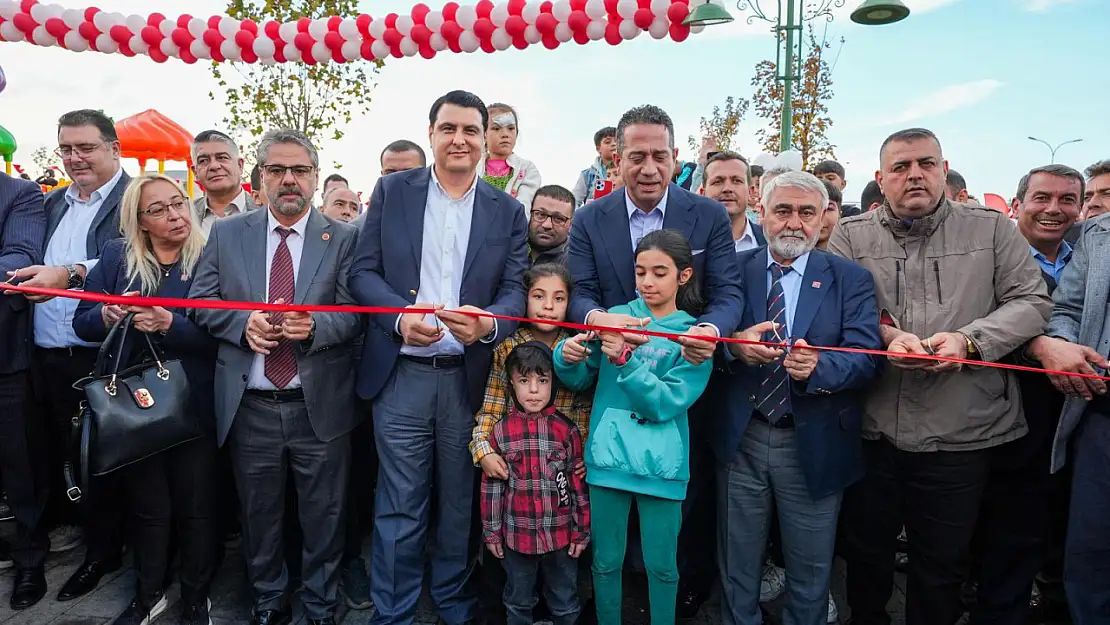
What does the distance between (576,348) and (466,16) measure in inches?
Result: 177

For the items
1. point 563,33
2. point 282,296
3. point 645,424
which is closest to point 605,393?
point 645,424

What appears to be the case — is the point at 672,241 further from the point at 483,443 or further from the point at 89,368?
the point at 89,368

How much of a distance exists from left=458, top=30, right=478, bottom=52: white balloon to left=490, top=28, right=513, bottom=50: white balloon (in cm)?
20

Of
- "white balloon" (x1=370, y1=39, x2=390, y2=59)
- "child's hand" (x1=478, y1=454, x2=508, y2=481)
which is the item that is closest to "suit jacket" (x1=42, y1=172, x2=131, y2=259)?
"child's hand" (x1=478, y1=454, x2=508, y2=481)

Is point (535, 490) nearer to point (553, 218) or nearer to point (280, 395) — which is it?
point (280, 395)

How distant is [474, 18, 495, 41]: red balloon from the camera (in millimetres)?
5926

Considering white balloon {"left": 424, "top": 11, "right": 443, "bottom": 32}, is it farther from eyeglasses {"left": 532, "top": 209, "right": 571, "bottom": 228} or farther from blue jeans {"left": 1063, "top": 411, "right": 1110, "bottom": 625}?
blue jeans {"left": 1063, "top": 411, "right": 1110, "bottom": 625}

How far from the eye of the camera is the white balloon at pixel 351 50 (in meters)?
6.62

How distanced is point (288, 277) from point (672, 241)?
73.2 inches

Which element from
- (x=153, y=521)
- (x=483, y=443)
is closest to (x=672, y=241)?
(x=483, y=443)

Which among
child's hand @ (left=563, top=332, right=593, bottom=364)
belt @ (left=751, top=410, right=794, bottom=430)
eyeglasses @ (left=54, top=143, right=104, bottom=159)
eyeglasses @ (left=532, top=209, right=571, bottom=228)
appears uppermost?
eyeglasses @ (left=54, top=143, right=104, bottom=159)

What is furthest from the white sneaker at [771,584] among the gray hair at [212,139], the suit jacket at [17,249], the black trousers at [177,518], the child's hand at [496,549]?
the gray hair at [212,139]

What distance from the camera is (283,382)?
3.06 metres

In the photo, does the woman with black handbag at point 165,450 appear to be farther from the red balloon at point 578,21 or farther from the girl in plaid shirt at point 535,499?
the red balloon at point 578,21
